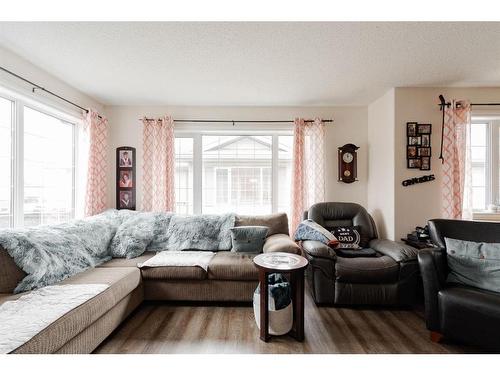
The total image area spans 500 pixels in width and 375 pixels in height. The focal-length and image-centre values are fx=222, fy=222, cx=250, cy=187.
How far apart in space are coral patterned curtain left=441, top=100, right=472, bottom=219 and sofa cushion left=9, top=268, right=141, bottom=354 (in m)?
3.56

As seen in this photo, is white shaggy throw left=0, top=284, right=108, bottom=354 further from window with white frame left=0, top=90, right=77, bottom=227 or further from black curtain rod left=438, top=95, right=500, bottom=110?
black curtain rod left=438, top=95, right=500, bottom=110

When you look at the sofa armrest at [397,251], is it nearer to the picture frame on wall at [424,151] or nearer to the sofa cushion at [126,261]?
the picture frame on wall at [424,151]

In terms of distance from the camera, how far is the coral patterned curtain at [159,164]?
316 centimetres

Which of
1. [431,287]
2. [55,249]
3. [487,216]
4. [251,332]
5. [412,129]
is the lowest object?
[251,332]

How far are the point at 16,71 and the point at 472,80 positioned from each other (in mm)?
4740

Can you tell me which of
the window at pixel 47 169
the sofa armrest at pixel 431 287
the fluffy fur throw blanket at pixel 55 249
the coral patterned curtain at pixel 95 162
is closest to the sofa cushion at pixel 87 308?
the fluffy fur throw blanket at pixel 55 249

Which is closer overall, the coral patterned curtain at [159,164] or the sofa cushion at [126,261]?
the sofa cushion at [126,261]

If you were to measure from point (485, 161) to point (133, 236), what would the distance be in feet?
14.7

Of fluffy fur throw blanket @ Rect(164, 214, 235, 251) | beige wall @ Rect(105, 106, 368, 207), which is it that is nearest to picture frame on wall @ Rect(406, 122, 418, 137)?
beige wall @ Rect(105, 106, 368, 207)

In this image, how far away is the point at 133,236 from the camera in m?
2.50

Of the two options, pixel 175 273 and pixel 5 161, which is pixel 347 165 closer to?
pixel 175 273

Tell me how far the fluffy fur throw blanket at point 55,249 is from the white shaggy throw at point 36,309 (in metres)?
0.14

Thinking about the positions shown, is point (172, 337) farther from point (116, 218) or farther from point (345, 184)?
point (345, 184)

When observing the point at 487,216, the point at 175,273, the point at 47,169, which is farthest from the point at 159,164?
the point at 487,216
